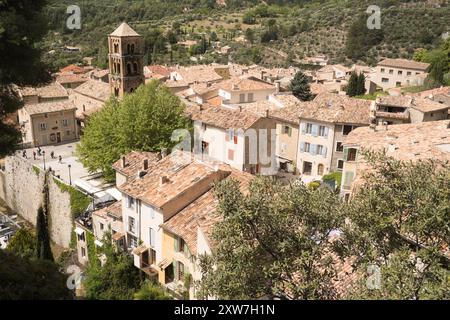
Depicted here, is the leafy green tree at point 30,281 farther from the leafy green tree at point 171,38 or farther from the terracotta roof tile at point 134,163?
the leafy green tree at point 171,38

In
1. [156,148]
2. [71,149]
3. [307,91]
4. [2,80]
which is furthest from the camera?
[307,91]

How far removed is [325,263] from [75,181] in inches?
1213

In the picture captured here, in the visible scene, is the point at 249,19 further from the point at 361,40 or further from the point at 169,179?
the point at 169,179

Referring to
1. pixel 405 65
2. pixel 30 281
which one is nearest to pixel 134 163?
pixel 30 281

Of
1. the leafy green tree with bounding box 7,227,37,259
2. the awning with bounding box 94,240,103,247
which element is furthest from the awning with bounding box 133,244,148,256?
the leafy green tree with bounding box 7,227,37,259

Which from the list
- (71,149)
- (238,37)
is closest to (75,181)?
(71,149)

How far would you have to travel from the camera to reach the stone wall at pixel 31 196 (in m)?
37.3

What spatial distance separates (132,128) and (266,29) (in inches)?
3575

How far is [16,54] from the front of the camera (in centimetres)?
1407

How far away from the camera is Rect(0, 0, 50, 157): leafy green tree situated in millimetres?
13227

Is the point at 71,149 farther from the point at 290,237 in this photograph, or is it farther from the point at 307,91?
the point at 290,237

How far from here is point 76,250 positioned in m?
34.1

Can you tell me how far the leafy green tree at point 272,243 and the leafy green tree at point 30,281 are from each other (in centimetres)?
392

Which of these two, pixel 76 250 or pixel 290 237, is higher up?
pixel 290 237
